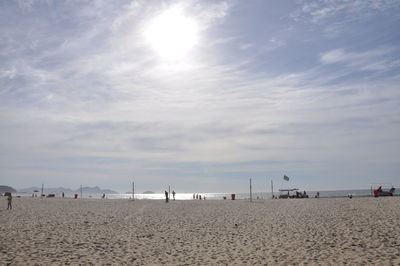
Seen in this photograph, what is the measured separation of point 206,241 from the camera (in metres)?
14.8

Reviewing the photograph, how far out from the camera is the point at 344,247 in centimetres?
1240

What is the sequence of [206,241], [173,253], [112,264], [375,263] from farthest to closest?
1. [206,241]
2. [173,253]
3. [112,264]
4. [375,263]

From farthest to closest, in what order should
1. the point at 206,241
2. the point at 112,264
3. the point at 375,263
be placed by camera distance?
the point at 206,241 < the point at 112,264 < the point at 375,263

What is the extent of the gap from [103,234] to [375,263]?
486 inches

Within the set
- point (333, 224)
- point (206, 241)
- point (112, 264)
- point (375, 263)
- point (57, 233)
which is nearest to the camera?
point (375, 263)

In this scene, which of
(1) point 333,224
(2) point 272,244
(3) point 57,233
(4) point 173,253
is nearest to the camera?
(4) point 173,253

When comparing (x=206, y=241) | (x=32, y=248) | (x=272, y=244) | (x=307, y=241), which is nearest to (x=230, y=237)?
(x=206, y=241)

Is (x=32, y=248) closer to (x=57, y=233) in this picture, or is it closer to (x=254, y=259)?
(x=57, y=233)

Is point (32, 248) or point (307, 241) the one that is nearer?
point (32, 248)

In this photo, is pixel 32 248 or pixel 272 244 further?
pixel 272 244

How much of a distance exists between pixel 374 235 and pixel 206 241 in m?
7.51

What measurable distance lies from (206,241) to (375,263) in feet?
23.3

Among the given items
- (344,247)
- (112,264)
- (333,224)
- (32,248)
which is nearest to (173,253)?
(112,264)

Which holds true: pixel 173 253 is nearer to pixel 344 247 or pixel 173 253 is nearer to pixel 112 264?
pixel 112 264
